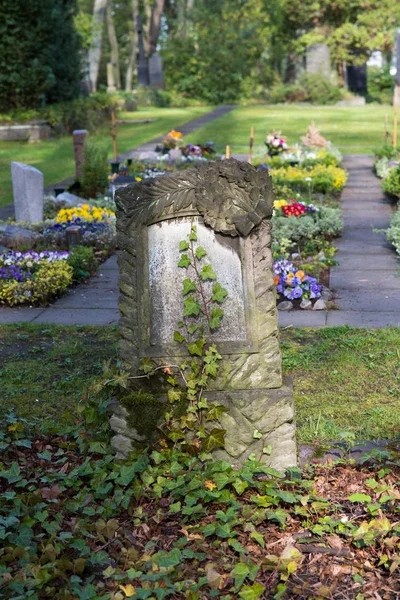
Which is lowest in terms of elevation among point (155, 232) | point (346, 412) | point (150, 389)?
point (346, 412)

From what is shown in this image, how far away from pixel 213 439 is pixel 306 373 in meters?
1.82

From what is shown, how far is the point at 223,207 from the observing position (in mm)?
4484

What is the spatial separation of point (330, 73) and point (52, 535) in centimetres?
3668

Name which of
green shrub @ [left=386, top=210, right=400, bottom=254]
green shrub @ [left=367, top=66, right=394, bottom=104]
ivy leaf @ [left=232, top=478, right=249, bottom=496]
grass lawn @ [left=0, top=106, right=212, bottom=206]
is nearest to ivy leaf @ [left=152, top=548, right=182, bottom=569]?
ivy leaf @ [left=232, top=478, right=249, bottom=496]

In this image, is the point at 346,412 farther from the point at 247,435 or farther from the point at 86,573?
the point at 86,573

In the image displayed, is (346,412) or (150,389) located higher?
(150,389)

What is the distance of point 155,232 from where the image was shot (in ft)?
15.1

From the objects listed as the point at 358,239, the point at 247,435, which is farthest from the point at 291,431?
the point at 358,239

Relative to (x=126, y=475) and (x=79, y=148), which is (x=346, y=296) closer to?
(x=126, y=475)

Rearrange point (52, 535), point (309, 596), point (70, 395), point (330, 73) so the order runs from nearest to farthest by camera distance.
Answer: point (309, 596), point (52, 535), point (70, 395), point (330, 73)

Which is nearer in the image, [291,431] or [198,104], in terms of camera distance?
[291,431]

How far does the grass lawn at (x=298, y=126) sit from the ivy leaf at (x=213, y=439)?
47.0ft

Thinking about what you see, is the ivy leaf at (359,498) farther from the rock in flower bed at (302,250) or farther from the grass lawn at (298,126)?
the grass lawn at (298,126)

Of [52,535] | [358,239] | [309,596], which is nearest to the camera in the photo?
[309,596]
